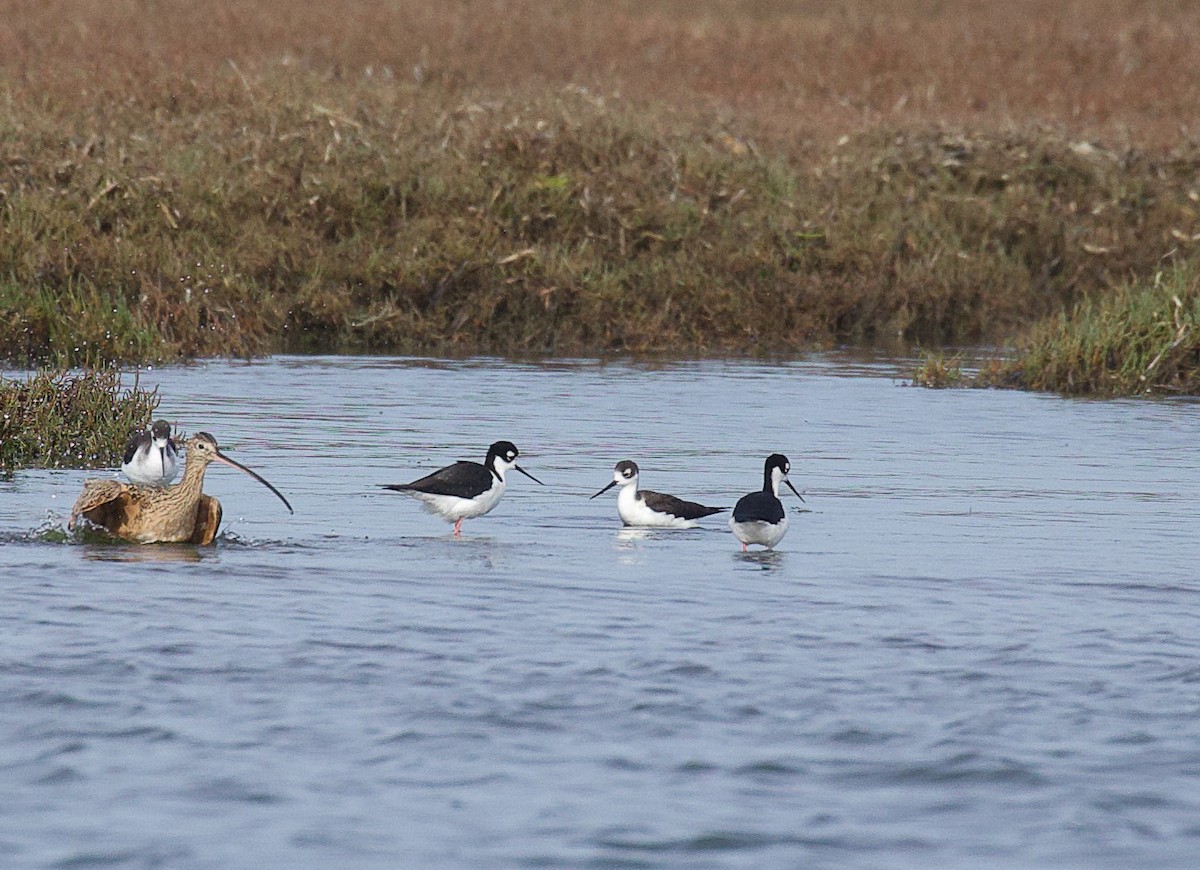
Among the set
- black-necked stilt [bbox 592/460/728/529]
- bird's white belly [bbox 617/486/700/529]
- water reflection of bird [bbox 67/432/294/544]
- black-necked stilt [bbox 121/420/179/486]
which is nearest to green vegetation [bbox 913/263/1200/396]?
black-necked stilt [bbox 592/460/728/529]

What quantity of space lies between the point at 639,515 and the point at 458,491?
48.2 inches

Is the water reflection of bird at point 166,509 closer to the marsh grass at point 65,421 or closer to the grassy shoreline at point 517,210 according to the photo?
the marsh grass at point 65,421

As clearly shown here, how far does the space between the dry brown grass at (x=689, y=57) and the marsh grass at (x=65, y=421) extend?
17.1m

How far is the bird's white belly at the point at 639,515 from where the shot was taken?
44.4 ft

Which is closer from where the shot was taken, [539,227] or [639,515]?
[639,515]

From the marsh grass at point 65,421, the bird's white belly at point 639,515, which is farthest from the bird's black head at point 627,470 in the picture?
the marsh grass at point 65,421

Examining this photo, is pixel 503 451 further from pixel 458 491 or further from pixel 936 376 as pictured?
pixel 936 376

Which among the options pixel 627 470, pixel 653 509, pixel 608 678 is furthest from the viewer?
pixel 627 470

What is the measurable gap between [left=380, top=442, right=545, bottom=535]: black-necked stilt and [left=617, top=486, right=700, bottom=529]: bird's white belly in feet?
2.72

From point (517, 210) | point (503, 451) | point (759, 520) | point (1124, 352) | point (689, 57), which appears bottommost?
point (759, 520)

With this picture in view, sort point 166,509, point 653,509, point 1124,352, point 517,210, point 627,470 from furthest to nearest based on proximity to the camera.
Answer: point 517,210 → point 1124,352 → point 627,470 → point 653,509 → point 166,509

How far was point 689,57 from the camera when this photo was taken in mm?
42812

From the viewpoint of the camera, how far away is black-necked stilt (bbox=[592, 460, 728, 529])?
1353 cm

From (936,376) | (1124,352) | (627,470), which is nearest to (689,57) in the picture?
(936,376)
